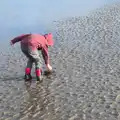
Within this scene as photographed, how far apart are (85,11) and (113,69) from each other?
15.3m

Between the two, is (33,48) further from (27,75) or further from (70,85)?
(70,85)

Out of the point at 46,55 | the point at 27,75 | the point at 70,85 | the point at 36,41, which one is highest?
the point at 36,41

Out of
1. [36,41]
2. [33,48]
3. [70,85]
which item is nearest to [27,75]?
[33,48]

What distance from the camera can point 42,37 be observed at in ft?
38.6

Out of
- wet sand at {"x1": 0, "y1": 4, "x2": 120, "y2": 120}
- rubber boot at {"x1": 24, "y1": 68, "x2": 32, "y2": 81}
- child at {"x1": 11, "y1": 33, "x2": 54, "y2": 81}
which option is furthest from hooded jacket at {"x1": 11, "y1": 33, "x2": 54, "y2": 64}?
wet sand at {"x1": 0, "y1": 4, "x2": 120, "y2": 120}

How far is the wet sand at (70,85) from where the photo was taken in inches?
344

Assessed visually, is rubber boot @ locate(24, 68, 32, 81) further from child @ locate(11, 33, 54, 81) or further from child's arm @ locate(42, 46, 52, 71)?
child's arm @ locate(42, 46, 52, 71)

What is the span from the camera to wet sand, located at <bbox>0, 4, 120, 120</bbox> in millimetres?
8742

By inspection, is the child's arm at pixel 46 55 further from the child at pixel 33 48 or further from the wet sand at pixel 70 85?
the wet sand at pixel 70 85

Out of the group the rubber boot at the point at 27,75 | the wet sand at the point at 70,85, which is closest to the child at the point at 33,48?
the rubber boot at the point at 27,75

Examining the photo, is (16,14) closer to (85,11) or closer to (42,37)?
(85,11)

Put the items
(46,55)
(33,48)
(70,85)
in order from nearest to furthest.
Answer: (70,85) < (33,48) < (46,55)

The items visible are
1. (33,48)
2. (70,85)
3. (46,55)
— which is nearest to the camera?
(70,85)

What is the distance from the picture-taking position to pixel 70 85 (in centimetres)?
1060
